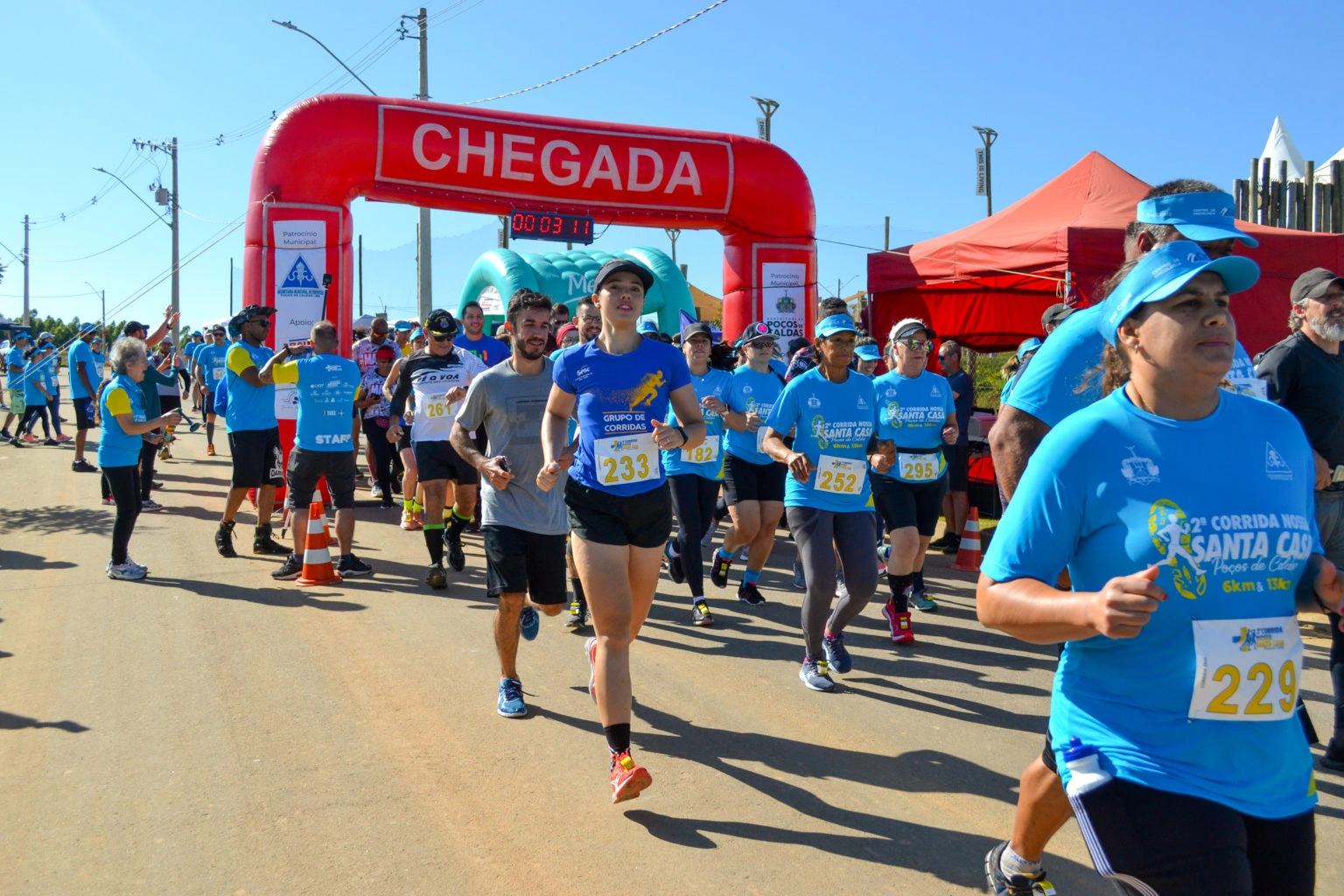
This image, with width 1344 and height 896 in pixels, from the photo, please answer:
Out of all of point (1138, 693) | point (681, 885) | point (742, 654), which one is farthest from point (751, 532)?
point (1138, 693)

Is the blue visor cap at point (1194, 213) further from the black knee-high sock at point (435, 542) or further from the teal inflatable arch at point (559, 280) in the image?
the teal inflatable arch at point (559, 280)

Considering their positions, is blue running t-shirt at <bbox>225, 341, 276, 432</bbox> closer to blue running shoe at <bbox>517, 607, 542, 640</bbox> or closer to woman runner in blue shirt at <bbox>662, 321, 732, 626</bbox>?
woman runner in blue shirt at <bbox>662, 321, 732, 626</bbox>

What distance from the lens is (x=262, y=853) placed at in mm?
3613

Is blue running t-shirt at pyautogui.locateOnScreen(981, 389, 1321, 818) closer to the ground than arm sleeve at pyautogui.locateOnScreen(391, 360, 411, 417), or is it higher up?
closer to the ground

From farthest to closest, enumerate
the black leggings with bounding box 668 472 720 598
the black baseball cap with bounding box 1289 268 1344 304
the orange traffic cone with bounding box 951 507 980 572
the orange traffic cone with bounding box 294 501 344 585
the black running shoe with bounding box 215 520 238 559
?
the orange traffic cone with bounding box 951 507 980 572 → the black running shoe with bounding box 215 520 238 559 → the orange traffic cone with bounding box 294 501 344 585 → the black leggings with bounding box 668 472 720 598 → the black baseball cap with bounding box 1289 268 1344 304

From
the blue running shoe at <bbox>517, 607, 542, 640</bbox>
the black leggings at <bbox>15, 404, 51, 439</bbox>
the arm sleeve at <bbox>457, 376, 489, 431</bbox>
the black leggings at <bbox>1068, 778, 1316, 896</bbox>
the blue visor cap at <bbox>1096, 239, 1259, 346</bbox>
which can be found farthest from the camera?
the black leggings at <bbox>15, 404, 51, 439</bbox>

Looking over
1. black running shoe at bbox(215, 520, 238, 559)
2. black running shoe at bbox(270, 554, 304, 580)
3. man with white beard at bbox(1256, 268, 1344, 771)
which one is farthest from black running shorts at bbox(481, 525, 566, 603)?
black running shoe at bbox(215, 520, 238, 559)

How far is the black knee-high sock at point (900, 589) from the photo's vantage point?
654cm

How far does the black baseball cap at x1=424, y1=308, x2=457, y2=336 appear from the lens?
26.6 ft

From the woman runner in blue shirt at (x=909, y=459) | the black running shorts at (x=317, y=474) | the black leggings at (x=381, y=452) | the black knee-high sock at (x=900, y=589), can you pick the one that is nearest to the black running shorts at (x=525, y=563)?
the woman runner in blue shirt at (x=909, y=459)

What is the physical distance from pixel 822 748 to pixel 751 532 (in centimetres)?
294

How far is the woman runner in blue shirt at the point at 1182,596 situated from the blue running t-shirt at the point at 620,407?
7.55ft

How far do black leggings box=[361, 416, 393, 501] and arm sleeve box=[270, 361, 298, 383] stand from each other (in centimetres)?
255

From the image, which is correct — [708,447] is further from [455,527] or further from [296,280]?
[296,280]
